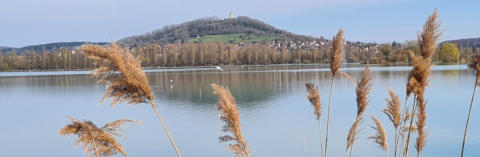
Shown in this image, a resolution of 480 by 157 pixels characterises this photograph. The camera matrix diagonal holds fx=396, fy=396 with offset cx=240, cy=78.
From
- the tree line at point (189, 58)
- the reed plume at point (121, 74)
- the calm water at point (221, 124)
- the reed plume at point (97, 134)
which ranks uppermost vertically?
the tree line at point (189, 58)

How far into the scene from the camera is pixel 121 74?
2.86 m

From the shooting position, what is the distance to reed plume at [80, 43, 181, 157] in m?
2.75

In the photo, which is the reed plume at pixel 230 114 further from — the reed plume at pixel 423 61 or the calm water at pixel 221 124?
the calm water at pixel 221 124

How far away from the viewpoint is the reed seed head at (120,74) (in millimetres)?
2748

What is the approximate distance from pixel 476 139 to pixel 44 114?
1938 cm

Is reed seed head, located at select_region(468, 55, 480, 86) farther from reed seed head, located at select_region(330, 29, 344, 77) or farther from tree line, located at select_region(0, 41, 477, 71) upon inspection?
tree line, located at select_region(0, 41, 477, 71)

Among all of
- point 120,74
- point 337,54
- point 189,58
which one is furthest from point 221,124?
point 189,58

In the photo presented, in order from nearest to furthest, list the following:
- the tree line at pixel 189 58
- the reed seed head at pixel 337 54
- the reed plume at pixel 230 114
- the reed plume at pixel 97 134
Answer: the reed plume at pixel 230 114 < the reed plume at pixel 97 134 < the reed seed head at pixel 337 54 < the tree line at pixel 189 58

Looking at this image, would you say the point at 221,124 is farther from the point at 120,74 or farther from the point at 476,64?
the point at 120,74

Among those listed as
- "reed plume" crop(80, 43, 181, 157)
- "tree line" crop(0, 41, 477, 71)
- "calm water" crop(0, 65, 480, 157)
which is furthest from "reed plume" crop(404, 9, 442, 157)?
"tree line" crop(0, 41, 477, 71)

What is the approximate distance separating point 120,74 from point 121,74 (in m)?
0.03

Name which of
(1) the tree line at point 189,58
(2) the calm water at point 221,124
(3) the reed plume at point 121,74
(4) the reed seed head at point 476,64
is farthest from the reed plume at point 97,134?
(1) the tree line at point 189,58

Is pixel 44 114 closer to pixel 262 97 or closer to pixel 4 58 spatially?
pixel 262 97

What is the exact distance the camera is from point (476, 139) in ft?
39.0
